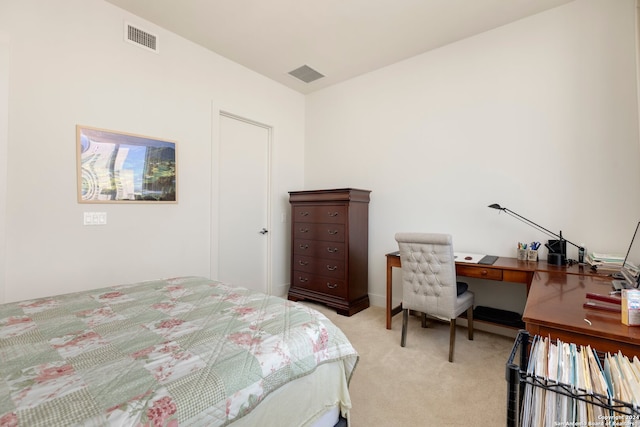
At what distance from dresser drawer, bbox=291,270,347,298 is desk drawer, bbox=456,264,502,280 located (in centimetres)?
130

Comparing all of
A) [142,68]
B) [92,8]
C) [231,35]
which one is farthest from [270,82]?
[92,8]

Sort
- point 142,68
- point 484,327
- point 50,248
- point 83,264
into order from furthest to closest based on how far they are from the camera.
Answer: point 484,327 < point 142,68 < point 83,264 < point 50,248

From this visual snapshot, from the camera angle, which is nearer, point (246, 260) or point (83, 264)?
point (83, 264)

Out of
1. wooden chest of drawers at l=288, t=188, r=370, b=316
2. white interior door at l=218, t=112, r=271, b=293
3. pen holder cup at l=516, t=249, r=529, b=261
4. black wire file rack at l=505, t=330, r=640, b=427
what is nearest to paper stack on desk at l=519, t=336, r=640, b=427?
black wire file rack at l=505, t=330, r=640, b=427

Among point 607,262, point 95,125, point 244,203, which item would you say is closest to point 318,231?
point 244,203

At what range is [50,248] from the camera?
2287 millimetres

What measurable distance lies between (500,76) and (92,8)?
3691mm

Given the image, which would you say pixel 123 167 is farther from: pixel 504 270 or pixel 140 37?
pixel 504 270

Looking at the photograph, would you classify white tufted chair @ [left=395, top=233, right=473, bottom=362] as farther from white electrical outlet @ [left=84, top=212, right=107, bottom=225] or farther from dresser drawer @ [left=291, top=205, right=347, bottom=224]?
white electrical outlet @ [left=84, top=212, right=107, bottom=225]

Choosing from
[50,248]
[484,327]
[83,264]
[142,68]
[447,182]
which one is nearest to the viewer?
[50,248]

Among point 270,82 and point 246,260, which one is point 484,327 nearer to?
point 246,260

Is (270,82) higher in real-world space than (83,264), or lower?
higher

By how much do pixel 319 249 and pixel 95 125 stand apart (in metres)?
2.51

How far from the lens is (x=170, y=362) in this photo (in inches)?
39.9
